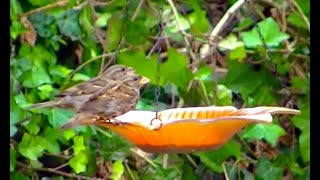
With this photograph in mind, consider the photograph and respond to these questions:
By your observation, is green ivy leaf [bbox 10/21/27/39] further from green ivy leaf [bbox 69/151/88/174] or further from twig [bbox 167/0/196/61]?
twig [bbox 167/0/196/61]

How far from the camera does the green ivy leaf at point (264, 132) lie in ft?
13.3

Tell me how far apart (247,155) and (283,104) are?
0.29 m

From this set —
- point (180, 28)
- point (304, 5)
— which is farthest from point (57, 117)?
point (304, 5)

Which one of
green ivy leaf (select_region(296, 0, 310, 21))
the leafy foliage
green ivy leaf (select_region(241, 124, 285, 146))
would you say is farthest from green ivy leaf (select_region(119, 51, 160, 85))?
green ivy leaf (select_region(296, 0, 310, 21))

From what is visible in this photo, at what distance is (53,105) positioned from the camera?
3.27 meters

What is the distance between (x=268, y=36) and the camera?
165 inches

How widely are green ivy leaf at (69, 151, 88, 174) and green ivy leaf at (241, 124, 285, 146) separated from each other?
67cm

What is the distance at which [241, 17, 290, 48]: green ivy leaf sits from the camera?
4.18 m

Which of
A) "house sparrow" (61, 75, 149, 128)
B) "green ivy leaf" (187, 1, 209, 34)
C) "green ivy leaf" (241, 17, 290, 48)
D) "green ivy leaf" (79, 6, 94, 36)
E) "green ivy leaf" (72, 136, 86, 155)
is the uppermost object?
"house sparrow" (61, 75, 149, 128)

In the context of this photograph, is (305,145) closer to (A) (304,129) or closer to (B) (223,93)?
(A) (304,129)

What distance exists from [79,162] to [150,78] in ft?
1.36

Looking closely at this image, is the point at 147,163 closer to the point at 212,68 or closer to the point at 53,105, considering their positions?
the point at 212,68
